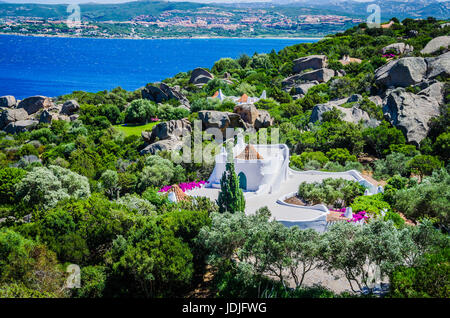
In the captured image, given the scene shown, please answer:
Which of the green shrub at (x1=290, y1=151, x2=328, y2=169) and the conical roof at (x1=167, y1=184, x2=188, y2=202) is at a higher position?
the green shrub at (x1=290, y1=151, x2=328, y2=169)

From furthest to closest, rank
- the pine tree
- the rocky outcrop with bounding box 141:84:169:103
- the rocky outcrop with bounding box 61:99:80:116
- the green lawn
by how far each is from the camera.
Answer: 1. the rocky outcrop with bounding box 141:84:169:103
2. the rocky outcrop with bounding box 61:99:80:116
3. the green lawn
4. the pine tree

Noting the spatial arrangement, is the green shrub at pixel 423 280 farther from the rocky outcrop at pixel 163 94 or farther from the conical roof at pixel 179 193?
the rocky outcrop at pixel 163 94

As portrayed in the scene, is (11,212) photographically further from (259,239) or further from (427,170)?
(427,170)

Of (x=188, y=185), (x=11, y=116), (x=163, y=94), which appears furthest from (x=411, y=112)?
(x=11, y=116)

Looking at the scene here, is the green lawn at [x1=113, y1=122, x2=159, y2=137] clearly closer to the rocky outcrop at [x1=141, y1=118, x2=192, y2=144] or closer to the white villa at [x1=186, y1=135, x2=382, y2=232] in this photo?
the rocky outcrop at [x1=141, y1=118, x2=192, y2=144]

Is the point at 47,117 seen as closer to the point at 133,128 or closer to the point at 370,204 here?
the point at 133,128

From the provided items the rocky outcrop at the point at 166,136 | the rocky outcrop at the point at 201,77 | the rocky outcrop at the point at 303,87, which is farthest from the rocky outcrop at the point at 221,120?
the rocky outcrop at the point at 201,77

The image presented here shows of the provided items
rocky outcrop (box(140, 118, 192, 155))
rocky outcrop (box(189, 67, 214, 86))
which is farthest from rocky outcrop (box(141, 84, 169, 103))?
rocky outcrop (box(140, 118, 192, 155))
